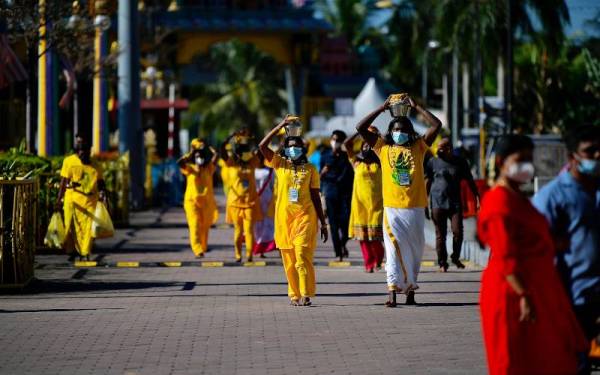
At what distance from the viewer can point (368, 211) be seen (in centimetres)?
1805

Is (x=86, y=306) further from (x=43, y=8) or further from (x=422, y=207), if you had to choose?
(x=43, y=8)

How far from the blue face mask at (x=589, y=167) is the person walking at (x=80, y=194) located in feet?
39.5

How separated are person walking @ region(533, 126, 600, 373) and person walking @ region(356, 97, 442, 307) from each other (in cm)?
584

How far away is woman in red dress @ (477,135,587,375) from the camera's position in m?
7.55

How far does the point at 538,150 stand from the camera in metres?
47.1

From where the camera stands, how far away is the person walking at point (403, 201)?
14.0 metres

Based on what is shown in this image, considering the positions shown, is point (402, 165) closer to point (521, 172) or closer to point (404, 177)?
point (404, 177)

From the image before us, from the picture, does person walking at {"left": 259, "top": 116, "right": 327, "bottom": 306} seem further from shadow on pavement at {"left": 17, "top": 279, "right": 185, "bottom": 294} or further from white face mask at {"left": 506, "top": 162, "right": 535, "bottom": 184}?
white face mask at {"left": 506, "top": 162, "right": 535, "bottom": 184}

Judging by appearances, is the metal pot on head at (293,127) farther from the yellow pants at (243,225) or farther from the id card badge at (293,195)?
the yellow pants at (243,225)

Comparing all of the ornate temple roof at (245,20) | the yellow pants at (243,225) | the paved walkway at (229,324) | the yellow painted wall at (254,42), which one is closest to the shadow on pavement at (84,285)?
the paved walkway at (229,324)

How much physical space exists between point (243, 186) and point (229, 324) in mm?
7712

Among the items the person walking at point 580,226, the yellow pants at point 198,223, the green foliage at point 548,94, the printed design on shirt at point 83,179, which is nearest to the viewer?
the person walking at point 580,226

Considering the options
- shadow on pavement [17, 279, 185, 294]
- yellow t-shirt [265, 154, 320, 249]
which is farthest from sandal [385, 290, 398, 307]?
shadow on pavement [17, 279, 185, 294]

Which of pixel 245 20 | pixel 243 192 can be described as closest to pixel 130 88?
pixel 243 192
